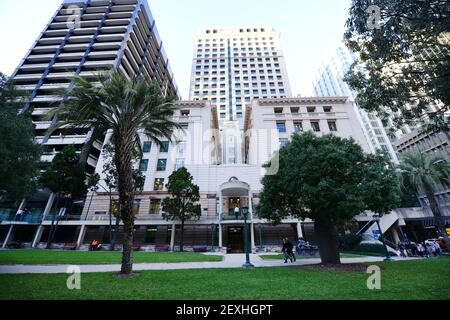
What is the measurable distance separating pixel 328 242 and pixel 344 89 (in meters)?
87.2

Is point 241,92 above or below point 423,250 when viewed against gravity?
above

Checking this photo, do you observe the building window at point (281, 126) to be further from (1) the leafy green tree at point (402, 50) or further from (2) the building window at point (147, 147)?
(1) the leafy green tree at point (402, 50)

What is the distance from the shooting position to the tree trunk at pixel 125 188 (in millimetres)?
9414

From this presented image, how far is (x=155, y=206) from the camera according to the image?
1334 inches

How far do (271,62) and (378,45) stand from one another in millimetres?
68783

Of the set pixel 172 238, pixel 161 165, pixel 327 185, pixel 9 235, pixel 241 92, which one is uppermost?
pixel 241 92

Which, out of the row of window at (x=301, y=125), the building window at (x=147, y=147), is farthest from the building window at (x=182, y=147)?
the row of window at (x=301, y=125)

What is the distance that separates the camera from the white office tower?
72381 millimetres

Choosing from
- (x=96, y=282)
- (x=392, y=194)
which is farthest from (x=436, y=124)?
(x=96, y=282)

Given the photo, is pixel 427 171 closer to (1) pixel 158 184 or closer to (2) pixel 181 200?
→ (2) pixel 181 200

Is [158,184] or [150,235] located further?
[158,184]

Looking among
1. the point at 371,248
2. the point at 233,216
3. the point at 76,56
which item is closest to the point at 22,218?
the point at 233,216

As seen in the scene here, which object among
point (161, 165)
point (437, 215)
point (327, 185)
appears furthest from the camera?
point (161, 165)

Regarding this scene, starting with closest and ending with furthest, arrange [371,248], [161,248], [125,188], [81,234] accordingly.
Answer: [125,188] < [371,248] < [161,248] < [81,234]
